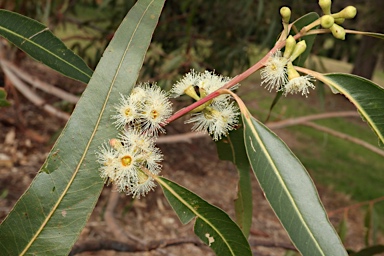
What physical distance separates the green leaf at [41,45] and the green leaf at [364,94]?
0.41m

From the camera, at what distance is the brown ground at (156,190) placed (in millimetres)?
2510

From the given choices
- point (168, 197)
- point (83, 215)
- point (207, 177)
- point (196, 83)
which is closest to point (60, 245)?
point (83, 215)

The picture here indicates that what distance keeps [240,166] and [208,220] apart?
9.3 inches

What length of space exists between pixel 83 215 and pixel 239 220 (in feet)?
1.28

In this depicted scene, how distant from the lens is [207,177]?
11.7 feet

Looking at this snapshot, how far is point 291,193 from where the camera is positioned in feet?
2.16

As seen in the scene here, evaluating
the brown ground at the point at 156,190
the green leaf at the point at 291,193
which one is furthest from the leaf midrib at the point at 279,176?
the brown ground at the point at 156,190

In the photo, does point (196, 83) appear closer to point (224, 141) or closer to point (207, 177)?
point (224, 141)

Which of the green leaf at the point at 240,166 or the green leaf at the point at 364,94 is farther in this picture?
the green leaf at the point at 240,166

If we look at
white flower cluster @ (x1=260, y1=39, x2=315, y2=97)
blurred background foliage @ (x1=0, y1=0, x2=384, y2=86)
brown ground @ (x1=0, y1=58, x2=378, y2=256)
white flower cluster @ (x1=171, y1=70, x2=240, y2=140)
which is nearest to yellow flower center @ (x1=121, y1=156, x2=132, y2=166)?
white flower cluster @ (x1=171, y1=70, x2=240, y2=140)

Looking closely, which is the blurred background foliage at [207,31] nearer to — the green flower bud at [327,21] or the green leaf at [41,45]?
the green leaf at [41,45]

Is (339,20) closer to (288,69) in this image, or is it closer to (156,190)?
(288,69)

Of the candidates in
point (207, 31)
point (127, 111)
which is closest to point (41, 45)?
point (127, 111)

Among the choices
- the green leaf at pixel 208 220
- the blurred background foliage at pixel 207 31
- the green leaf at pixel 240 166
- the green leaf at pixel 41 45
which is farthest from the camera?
the blurred background foliage at pixel 207 31
